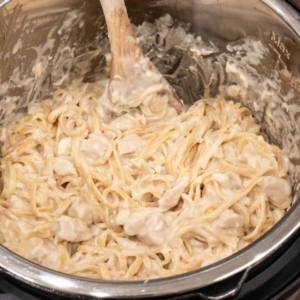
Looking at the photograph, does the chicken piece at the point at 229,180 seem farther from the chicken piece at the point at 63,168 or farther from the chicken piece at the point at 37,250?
the chicken piece at the point at 37,250

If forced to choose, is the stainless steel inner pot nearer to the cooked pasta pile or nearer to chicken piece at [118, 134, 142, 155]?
the cooked pasta pile

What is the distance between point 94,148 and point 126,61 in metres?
0.39

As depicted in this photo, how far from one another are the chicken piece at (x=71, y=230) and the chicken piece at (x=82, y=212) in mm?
34

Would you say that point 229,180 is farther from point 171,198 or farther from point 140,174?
point 140,174

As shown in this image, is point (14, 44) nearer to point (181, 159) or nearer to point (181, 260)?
point (181, 159)

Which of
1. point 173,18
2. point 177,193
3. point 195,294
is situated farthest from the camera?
point 173,18


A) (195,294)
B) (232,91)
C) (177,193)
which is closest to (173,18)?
(232,91)

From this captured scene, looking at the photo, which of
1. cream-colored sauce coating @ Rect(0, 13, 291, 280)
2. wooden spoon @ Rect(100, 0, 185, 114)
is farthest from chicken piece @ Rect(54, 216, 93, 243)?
wooden spoon @ Rect(100, 0, 185, 114)

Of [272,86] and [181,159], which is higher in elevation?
[272,86]

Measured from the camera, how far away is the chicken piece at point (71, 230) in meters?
1.78

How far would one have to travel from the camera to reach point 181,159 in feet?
6.80

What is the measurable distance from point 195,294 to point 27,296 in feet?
1.53

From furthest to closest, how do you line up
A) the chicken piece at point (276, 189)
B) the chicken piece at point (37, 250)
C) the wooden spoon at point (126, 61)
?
1. the wooden spoon at point (126, 61)
2. the chicken piece at point (276, 189)
3. the chicken piece at point (37, 250)

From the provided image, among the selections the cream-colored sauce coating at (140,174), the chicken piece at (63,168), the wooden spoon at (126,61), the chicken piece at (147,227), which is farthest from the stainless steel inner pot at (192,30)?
the chicken piece at (147,227)
